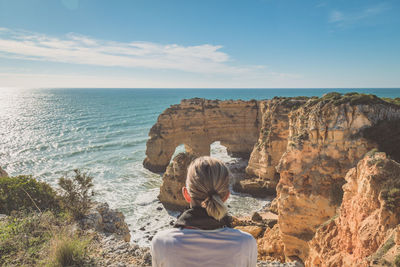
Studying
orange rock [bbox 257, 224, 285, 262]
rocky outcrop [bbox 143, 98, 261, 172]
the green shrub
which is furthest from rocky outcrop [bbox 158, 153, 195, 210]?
the green shrub

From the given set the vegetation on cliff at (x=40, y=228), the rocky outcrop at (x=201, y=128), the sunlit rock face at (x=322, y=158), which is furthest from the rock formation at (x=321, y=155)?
the rocky outcrop at (x=201, y=128)

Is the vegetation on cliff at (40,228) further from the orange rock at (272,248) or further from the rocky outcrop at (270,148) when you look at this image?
the rocky outcrop at (270,148)

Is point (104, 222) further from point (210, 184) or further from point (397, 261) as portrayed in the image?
point (210, 184)

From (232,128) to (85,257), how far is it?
3420 cm

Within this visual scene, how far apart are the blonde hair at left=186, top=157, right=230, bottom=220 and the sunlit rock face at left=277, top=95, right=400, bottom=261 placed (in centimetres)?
964

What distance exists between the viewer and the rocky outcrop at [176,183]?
22.6 metres

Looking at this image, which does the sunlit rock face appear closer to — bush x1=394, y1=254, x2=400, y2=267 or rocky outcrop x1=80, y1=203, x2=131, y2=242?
bush x1=394, y1=254, x2=400, y2=267

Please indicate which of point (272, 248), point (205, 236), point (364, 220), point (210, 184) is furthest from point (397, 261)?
point (272, 248)

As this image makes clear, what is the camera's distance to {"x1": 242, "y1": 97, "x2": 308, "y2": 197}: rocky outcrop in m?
24.3

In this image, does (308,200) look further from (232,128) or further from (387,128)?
(232,128)

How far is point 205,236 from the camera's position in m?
2.03

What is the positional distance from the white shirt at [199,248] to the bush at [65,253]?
15.8ft

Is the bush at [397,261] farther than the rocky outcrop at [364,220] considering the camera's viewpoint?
No

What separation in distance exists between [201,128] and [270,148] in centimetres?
1438
